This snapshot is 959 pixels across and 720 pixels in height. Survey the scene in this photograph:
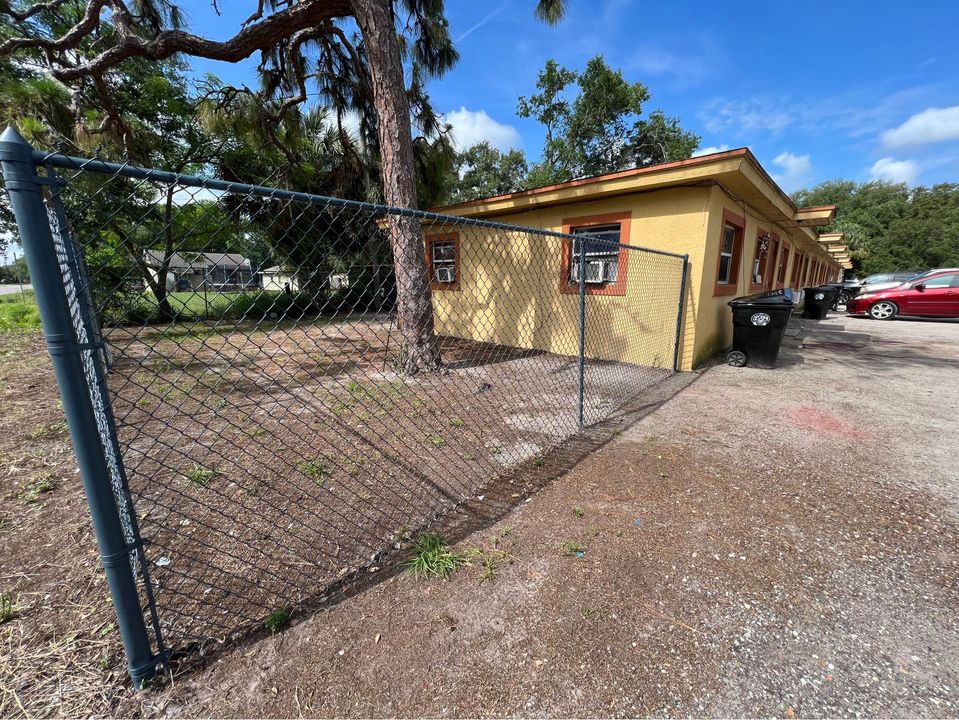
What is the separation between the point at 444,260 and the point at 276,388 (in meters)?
4.36

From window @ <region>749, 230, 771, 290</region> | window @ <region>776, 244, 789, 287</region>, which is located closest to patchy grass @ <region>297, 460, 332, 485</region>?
window @ <region>749, 230, 771, 290</region>

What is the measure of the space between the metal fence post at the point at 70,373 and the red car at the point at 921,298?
55.6ft

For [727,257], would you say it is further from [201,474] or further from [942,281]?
[942,281]

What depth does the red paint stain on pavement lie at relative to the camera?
3508mm

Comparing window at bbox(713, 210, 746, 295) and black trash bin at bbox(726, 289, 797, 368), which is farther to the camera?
window at bbox(713, 210, 746, 295)

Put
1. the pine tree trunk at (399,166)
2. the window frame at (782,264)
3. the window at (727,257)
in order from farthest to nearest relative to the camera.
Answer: the window frame at (782,264)
the window at (727,257)
the pine tree trunk at (399,166)

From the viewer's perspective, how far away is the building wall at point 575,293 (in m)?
5.57

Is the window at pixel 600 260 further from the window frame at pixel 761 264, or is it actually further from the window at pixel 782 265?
the window at pixel 782 265

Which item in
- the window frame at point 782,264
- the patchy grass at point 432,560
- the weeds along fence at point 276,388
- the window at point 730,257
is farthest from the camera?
the window frame at point 782,264

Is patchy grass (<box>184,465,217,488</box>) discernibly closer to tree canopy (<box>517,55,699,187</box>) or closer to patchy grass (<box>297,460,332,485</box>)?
patchy grass (<box>297,460,332,485</box>)

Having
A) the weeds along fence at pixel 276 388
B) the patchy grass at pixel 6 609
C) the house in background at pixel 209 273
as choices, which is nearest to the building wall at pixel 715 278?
the weeds along fence at pixel 276 388

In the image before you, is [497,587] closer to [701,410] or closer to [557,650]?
[557,650]

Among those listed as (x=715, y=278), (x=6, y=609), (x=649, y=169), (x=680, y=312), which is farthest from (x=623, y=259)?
(x=6, y=609)

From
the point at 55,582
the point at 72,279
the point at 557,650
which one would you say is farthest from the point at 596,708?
the point at 55,582
